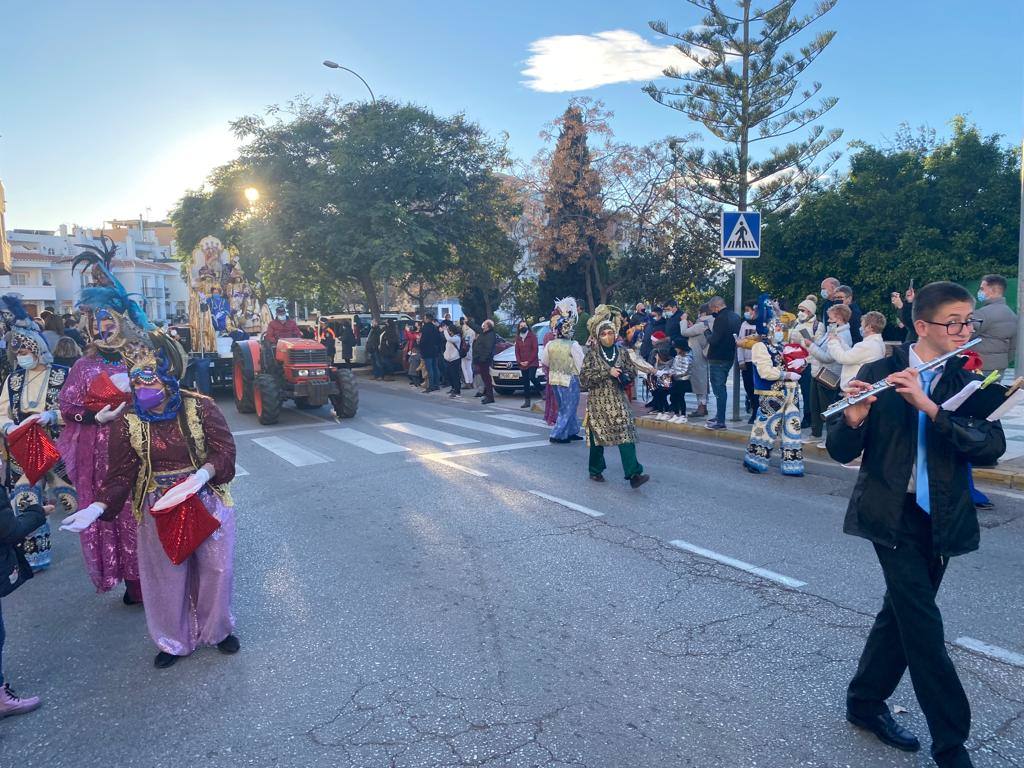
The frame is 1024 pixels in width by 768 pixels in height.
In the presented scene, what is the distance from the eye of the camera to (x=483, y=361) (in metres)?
16.5

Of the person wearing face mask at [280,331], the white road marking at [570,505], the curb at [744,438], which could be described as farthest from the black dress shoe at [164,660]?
the person wearing face mask at [280,331]

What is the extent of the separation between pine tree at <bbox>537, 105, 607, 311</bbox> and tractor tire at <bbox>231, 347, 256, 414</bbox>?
46.5ft

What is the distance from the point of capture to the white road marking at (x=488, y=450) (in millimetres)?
10359

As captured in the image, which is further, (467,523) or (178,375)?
(467,523)

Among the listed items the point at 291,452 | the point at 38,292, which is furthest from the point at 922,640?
the point at 38,292

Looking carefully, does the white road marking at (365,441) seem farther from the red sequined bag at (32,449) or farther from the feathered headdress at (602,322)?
the red sequined bag at (32,449)

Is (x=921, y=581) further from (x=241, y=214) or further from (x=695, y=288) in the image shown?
(x=241, y=214)

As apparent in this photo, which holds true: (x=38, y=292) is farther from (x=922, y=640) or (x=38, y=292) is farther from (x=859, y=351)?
(x=922, y=640)

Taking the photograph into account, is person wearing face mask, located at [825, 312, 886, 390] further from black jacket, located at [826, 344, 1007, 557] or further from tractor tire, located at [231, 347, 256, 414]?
tractor tire, located at [231, 347, 256, 414]

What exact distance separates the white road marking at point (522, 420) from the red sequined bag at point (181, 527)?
29.1ft

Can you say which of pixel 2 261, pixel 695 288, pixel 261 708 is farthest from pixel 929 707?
pixel 695 288

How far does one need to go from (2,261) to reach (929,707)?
18832 millimetres

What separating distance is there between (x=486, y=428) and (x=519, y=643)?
28.3 feet

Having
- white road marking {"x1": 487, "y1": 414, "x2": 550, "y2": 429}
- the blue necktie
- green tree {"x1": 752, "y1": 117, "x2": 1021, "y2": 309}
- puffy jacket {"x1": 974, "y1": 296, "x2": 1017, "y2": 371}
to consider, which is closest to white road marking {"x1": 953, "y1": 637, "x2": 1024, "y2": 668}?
the blue necktie
